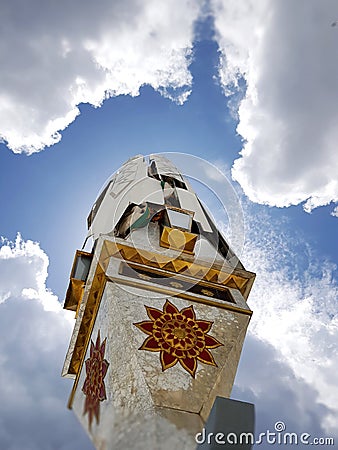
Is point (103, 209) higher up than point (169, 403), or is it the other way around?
point (103, 209)

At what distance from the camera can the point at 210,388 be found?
4035mm

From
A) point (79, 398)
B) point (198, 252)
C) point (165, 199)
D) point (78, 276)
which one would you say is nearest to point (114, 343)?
point (79, 398)

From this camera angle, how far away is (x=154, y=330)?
446 cm

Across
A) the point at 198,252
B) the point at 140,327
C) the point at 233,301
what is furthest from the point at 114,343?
the point at 198,252

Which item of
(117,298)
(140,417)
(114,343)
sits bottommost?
(140,417)

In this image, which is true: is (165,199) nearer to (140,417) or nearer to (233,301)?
(233,301)

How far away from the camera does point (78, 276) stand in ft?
20.9

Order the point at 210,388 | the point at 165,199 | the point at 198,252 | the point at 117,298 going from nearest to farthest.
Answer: the point at 210,388 < the point at 117,298 < the point at 198,252 < the point at 165,199

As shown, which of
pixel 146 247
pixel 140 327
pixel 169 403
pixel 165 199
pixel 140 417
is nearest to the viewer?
pixel 140 417

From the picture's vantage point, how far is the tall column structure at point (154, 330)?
141 inches

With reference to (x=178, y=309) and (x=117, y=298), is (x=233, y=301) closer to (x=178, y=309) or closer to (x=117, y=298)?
(x=178, y=309)

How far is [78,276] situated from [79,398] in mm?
2144

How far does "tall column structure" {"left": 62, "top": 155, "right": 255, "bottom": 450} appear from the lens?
3.57m

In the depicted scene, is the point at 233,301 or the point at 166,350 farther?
the point at 233,301
